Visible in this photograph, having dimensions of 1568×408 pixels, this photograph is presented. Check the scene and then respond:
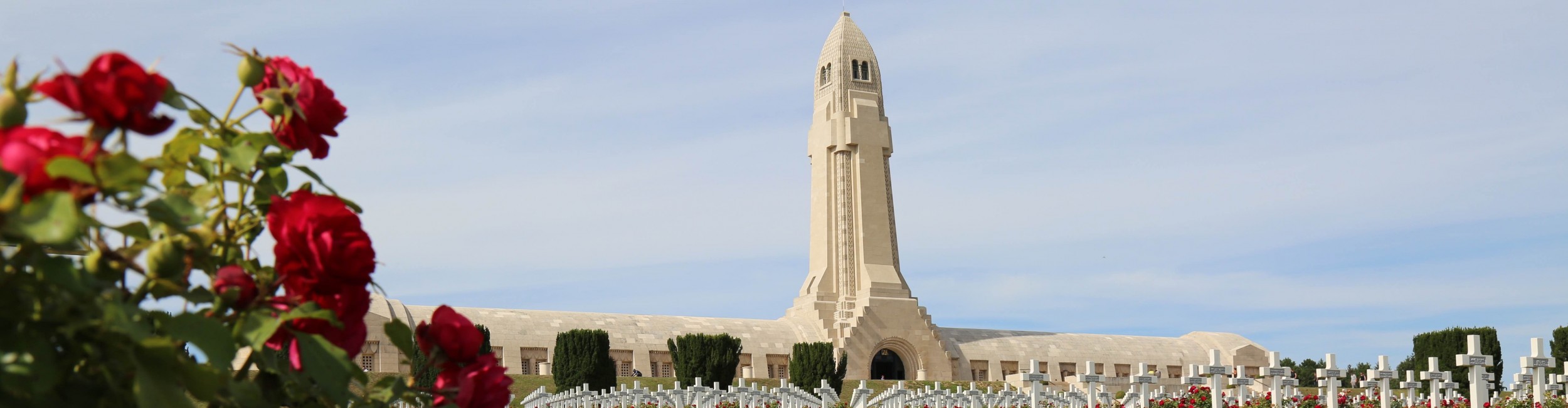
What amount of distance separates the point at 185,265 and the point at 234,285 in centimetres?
8

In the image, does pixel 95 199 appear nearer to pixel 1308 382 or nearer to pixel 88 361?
pixel 88 361

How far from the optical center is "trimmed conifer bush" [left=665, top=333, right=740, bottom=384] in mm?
39938

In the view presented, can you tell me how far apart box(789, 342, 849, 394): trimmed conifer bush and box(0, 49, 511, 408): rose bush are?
3766cm

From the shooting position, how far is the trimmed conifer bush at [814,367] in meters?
40.4

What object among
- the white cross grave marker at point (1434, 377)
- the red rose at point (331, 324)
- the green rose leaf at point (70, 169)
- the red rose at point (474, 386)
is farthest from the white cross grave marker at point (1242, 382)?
the green rose leaf at point (70, 169)

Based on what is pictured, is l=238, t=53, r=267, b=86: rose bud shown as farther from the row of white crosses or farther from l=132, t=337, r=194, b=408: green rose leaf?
the row of white crosses

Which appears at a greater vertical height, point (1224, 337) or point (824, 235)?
point (824, 235)

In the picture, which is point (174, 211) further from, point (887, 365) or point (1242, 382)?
point (887, 365)

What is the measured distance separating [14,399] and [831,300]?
172 ft

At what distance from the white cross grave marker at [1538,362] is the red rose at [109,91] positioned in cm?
2249

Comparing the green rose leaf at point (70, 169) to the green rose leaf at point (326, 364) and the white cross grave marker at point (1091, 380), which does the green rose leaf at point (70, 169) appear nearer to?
the green rose leaf at point (326, 364)

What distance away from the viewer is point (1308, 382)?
237 ft

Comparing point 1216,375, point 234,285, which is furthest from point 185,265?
point 1216,375

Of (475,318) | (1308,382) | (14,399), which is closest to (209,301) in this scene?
(14,399)
